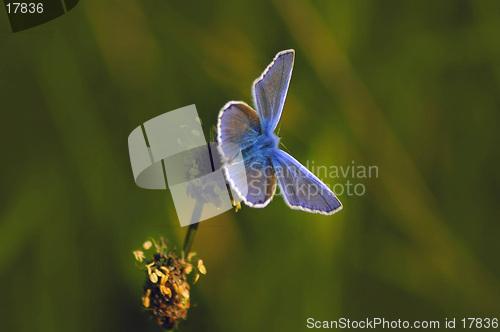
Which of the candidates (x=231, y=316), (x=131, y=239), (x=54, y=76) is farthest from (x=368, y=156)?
(x=54, y=76)

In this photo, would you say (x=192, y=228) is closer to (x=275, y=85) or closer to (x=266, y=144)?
(x=266, y=144)

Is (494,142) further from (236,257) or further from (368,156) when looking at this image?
(236,257)

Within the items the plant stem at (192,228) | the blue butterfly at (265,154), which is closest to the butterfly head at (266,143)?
the blue butterfly at (265,154)

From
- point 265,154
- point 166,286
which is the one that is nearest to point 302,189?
point 265,154

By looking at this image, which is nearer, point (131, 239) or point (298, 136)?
point (131, 239)

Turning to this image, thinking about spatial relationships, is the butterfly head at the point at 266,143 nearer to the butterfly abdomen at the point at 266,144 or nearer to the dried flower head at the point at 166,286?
the butterfly abdomen at the point at 266,144

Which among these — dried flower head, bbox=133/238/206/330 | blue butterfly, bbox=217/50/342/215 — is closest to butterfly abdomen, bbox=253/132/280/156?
blue butterfly, bbox=217/50/342/215

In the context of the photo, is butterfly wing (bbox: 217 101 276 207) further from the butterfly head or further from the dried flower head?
the dried flower head
